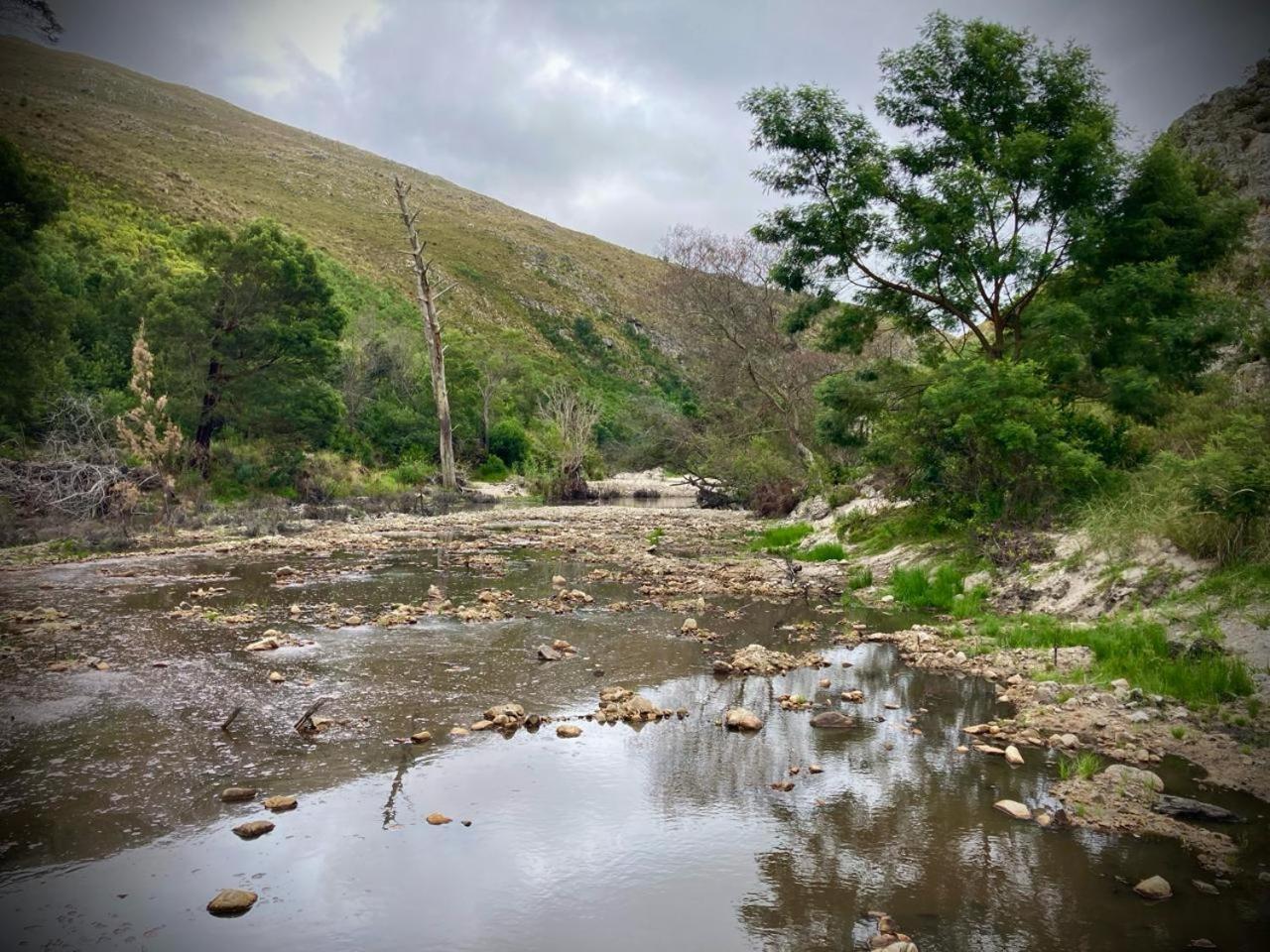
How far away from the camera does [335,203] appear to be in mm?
79688

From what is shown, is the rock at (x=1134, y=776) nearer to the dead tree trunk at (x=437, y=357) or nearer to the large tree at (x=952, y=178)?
the large tree at (x=952, y=178)

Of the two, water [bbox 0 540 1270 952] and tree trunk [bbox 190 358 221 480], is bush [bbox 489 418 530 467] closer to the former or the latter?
tree trunk [bbox 190 358 221 480]

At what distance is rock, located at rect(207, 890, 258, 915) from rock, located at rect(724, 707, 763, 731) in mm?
3536

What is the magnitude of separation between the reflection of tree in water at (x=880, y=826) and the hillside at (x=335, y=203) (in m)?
34.6

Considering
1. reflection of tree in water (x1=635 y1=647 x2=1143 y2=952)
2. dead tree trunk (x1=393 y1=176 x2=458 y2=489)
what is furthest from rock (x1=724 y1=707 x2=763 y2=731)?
dead tree trunk (x1=393 y1=176 x2=458 y2=489)

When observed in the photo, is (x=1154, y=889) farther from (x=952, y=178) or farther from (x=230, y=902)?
(x=952, y=178)

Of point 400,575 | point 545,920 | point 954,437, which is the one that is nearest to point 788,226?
point 954,437

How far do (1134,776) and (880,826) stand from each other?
77.5 inches

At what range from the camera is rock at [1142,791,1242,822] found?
449 cm

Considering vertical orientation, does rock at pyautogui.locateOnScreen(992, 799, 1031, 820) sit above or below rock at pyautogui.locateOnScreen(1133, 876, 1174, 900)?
below

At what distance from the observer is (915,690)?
715 cm

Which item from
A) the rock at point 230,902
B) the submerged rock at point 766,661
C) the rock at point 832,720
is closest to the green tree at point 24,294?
the submerged rock at point 766,661

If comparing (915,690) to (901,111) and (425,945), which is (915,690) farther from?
(901,111)

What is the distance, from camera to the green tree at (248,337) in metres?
24.1
